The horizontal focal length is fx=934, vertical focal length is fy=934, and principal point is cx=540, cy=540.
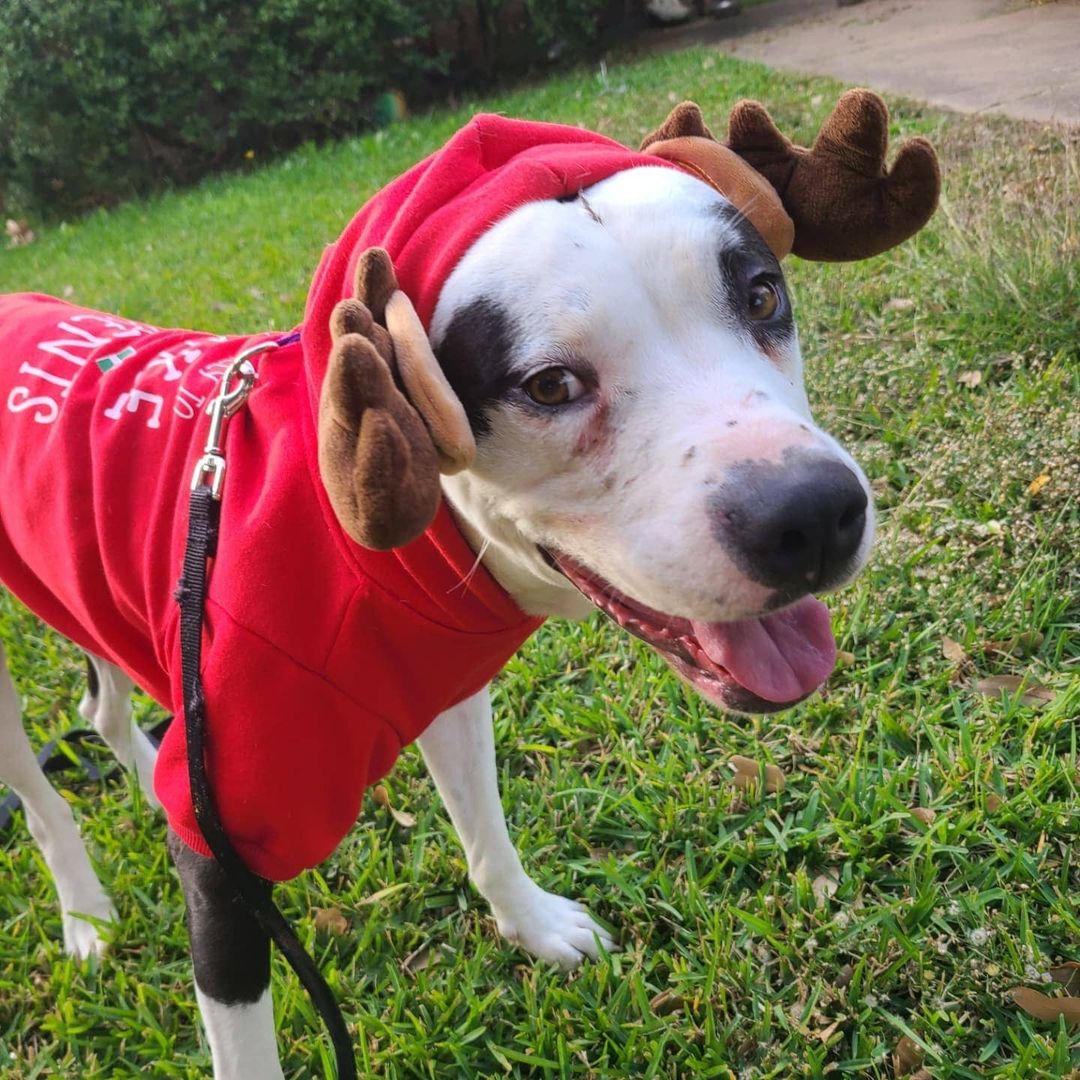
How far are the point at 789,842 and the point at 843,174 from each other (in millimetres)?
1495

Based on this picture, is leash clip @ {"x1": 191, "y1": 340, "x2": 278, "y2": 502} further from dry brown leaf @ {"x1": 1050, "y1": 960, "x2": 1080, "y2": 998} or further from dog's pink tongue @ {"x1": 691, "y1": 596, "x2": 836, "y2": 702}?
dry brown leaf @ {"x1": 1050, "y1": 960, "x2": 1080, "y2": 998}

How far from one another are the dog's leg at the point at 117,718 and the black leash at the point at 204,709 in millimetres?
1246

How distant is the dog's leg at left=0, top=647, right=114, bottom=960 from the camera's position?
2408 millimetres

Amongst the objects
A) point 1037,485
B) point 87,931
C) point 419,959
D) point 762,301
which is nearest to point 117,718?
point 87,931

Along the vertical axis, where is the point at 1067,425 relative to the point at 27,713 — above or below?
above

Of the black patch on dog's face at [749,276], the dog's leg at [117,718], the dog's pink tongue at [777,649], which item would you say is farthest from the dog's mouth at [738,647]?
the dog's leg at [117,718]

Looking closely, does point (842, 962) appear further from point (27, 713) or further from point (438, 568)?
point (27, 713)

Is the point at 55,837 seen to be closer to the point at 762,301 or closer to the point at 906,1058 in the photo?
the point at 906,1058

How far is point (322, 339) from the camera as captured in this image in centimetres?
150

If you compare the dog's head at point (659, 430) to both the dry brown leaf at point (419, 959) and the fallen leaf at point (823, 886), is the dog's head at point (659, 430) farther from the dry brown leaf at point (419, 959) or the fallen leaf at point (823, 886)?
the dry brown leaf at point (419, 959)

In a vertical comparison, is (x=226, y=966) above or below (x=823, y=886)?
above

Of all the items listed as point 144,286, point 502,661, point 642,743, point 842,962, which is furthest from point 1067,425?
point 144,286

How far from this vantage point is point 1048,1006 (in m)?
1.78

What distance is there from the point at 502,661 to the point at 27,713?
7.19 ft
